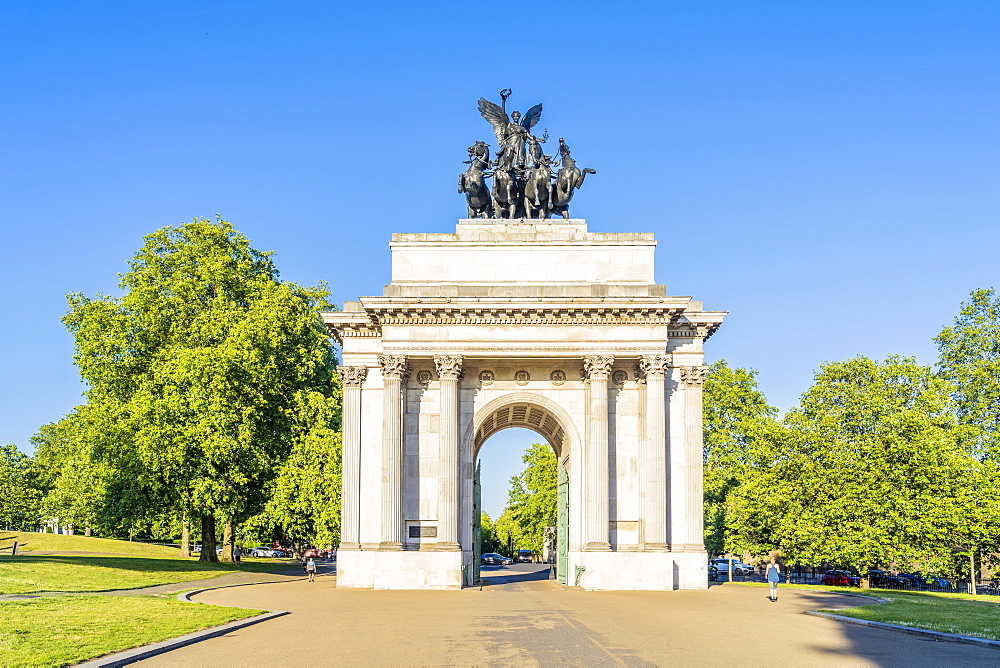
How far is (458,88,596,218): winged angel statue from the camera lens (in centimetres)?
4691

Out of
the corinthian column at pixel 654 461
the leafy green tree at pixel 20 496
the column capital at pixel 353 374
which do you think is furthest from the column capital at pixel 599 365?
the leafy green tree at pixel 20 496

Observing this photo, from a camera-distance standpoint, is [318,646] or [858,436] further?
[858,436]

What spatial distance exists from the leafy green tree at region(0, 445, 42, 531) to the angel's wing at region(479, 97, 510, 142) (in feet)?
197

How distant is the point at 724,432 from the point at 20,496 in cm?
7009

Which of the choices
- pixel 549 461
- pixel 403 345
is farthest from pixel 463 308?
pixel 549 461

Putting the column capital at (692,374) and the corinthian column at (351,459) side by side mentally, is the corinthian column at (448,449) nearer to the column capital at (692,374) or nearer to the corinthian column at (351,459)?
the corinthian column at (351,459)

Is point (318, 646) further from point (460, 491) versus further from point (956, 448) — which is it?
point (956, 448)

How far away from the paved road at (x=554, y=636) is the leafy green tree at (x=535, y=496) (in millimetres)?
43985

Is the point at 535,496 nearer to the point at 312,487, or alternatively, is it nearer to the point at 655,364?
the point at 312,487

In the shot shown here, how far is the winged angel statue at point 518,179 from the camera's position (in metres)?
46.9

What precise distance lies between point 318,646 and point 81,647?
4.50 meters

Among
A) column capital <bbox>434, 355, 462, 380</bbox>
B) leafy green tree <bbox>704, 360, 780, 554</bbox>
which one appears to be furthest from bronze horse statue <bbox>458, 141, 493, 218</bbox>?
leafy green tree <bbox>704, 360, 780, 554</bbox>

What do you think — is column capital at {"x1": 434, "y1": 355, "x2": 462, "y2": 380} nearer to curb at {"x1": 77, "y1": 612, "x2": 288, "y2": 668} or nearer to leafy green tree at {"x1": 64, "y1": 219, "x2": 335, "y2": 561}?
leafy green tree at {"x1": 64, "y1": 219, "x2": 335, "y2": 561}

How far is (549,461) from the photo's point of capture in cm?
8819
